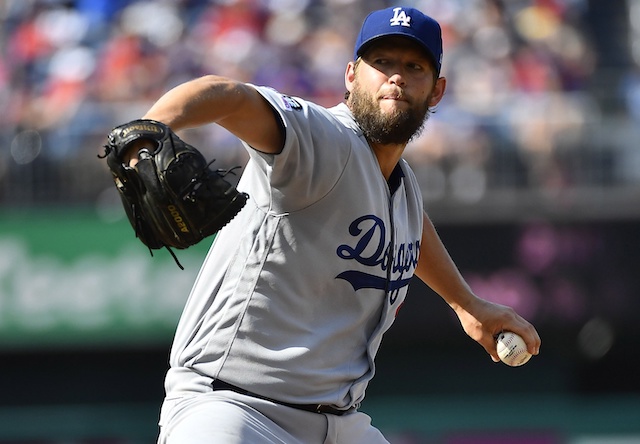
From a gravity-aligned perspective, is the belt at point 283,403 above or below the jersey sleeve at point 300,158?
below

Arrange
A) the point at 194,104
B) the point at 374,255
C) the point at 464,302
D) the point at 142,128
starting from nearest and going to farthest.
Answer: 1. the point at 142,128
2. the point at 194,104
3. the point at 374,255
4. the point at 464,302

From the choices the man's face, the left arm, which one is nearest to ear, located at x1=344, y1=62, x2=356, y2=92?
the man's face

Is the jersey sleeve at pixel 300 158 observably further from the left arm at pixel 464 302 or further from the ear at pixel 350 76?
the left arm at pixel 464 302

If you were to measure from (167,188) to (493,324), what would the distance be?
182 centimetres

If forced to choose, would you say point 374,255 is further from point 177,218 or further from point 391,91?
point 177,218

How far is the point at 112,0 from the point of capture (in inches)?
454

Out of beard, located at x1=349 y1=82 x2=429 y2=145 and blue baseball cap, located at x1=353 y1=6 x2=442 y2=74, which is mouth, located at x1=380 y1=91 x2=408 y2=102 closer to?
beard, located at x1=349 y1=82 x2=429 y2=145

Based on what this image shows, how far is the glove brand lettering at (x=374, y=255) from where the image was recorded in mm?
3453

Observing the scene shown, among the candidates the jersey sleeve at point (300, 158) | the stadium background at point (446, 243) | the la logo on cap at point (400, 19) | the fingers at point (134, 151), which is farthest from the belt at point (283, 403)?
the stadium background at point (446, 243)

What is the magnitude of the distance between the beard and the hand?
2.74 feet

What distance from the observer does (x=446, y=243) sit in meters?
9.34

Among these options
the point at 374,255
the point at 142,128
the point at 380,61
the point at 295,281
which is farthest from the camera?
the point at 380,61

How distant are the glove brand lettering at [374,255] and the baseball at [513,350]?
51 cm

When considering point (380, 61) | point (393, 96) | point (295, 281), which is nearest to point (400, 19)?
point (380, 61)
